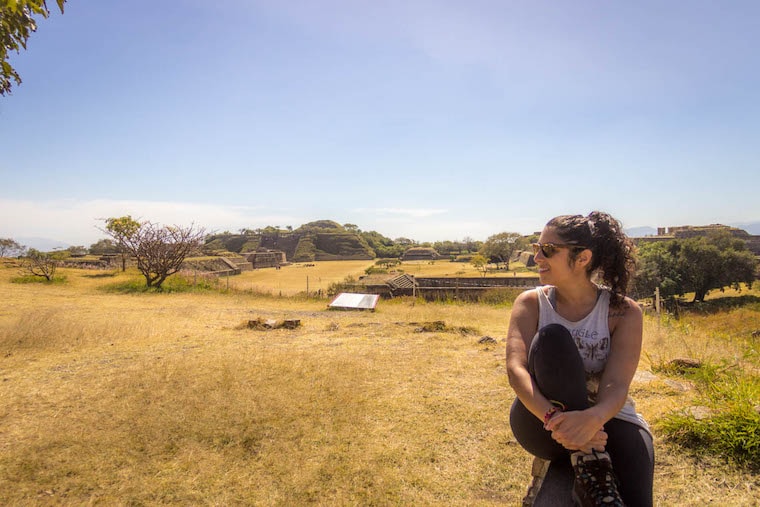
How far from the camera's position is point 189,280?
62.6 feet

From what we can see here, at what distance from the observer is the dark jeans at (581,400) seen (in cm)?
165

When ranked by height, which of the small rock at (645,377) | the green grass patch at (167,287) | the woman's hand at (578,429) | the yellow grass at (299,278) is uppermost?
the woman's hand at (578,429)

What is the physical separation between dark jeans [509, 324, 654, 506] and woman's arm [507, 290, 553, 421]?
5 cm

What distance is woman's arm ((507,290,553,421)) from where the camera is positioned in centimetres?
175

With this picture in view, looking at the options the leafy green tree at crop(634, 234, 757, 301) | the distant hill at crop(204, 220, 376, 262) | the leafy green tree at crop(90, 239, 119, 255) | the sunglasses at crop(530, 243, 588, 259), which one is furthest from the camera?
the distant hill at crop(204, 220, 376, 262)

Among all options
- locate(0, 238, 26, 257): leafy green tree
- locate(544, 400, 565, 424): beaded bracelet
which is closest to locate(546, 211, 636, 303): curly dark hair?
locate(544, 400, 565, 424): beaded bracelet

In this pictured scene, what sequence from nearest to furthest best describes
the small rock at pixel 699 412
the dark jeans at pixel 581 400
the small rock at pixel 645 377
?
1. the dark jeans at pixel 581 400
2. the small rock at pixel 699 412
3. the small rock at pixel 645 377

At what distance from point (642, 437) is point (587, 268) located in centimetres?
77

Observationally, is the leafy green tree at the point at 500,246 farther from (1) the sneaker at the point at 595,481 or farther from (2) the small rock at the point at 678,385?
(1) the sneaker at the point at 595,481

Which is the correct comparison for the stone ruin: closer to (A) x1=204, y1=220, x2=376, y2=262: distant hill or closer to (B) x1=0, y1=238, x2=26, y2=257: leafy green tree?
(A) x1=204, y1=220, x2=376, y2=262: distant hill

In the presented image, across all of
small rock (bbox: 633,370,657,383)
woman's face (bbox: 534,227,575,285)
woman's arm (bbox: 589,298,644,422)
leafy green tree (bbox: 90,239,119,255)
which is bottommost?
small rock (bbox: 633,370,657,383)

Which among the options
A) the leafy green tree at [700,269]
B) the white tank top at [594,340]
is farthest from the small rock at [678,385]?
the leafy green tree at [700,269]

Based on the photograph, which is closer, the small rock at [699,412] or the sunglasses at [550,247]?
the sunglasses at [550,247]

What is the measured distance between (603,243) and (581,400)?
784mm
